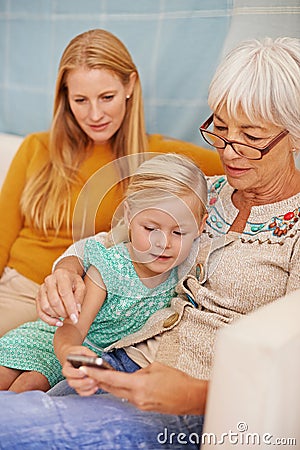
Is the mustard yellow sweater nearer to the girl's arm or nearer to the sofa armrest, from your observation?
the girl's arm

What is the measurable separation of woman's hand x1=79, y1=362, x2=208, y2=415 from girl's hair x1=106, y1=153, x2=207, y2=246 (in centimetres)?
35

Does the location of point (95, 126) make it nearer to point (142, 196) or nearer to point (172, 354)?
point (142, 196)

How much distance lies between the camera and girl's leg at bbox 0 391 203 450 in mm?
1208

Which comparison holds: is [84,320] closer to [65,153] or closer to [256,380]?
[256,380]

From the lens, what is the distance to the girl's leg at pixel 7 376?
5.12 ft

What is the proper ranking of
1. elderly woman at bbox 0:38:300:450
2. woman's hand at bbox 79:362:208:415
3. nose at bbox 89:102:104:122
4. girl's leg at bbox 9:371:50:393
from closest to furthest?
woman's hand at bbox 79:362:208:415 < elderly woman at bbox 0:38:300:450 < girl's leg at bbox 9:371:50:393 < nose at bbox 89:102:104:122

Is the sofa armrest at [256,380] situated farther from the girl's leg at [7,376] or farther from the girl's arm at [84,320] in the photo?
the girl's leg at [7,376]

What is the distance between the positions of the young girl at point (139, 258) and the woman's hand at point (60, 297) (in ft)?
0.09

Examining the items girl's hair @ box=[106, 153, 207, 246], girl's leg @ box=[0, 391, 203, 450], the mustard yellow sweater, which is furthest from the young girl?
the mustard yellow sweater

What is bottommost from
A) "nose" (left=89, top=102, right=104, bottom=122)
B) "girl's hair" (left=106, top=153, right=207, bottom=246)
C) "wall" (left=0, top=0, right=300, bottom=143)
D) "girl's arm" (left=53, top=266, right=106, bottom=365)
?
"girl's arm" (left=53, top=266, right=106, bottom=365)

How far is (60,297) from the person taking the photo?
54.9 inches

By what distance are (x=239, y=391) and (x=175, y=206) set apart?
43 cm

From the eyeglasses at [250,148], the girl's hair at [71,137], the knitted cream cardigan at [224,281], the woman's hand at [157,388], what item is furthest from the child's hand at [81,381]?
the girl's hair at [71,137]

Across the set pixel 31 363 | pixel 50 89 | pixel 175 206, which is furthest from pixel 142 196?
pixel 50 89
